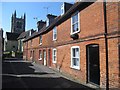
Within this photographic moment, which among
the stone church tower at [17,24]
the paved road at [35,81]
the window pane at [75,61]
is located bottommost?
the paved road at [35,81]

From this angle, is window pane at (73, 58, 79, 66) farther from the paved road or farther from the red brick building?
the paved road

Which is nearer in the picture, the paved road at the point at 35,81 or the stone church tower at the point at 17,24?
the paved road at the point at 35,81

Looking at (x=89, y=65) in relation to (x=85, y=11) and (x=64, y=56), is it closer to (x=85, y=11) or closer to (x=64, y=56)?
(x=85, y=11)

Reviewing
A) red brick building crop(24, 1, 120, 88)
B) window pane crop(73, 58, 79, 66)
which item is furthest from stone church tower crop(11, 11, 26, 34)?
window pane crop(73, 58, 79, 66)

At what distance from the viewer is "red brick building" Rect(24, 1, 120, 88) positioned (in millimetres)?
8867

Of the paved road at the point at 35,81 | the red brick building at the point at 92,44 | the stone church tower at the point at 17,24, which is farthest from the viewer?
the stone church tower at the point at 17,24

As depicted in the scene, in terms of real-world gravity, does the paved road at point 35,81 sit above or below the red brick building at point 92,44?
below

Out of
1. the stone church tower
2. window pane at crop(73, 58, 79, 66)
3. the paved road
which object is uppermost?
the stone church tower

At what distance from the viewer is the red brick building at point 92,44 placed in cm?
887

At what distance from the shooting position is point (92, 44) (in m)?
11.0

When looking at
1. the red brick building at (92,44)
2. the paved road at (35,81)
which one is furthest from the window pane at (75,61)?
the paved road at (35,81)

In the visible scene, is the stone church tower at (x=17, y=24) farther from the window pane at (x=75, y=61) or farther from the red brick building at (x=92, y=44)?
the window pane at (x=75, y=61)

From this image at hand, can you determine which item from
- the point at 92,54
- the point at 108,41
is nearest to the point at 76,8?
the point at 92,54

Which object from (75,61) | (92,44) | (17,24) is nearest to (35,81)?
(75,61)
